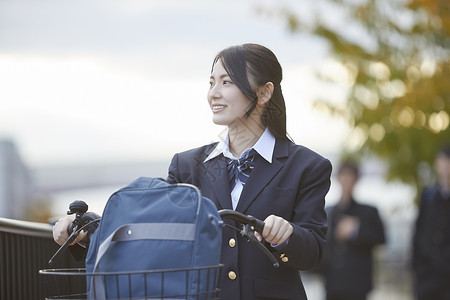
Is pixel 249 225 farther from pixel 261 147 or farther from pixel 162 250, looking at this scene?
pixel 261 147

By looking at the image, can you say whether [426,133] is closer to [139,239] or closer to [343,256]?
[343,256]

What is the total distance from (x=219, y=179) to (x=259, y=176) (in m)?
0.18

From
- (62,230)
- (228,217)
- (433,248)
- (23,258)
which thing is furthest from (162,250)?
(433,248)

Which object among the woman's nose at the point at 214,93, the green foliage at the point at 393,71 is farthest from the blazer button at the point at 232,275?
the green foliage at the point at 393,71

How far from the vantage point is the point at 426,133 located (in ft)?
36.8

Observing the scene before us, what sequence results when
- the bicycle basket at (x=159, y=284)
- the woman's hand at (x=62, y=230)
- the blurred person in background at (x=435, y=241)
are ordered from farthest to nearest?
the blurred person in background at (x=435, y=241) < the woman's hand at (x=62, y=230) < the bicycle basket at (x=159, y=284)

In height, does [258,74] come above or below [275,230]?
above

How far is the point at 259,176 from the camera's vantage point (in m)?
3.55

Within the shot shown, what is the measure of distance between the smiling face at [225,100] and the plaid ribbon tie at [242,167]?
0.17 m

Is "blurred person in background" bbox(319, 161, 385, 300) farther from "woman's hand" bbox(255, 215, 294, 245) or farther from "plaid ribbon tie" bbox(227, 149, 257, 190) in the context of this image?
"woman's hand" bbox(255, 215, 294, 245)

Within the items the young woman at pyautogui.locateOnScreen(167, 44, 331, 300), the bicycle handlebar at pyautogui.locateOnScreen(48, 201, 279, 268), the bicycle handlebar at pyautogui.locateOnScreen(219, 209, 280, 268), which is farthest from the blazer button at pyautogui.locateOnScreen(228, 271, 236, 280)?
the bicycle handlebar at pyautogui.locateOnScreen(219, 209, 280, 268)

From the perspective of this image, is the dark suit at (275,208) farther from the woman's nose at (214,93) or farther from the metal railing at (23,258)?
the metal railing at (23,258)

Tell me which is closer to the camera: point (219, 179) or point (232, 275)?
point (232, 275)

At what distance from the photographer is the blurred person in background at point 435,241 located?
8.02 meters
